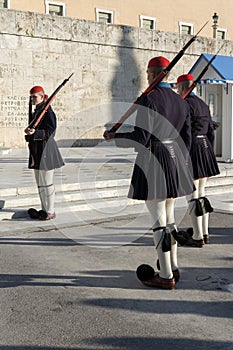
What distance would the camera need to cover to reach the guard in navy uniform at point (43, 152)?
6.82m

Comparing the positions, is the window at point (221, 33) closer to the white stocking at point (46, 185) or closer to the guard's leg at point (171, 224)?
the white stocking at point (46, 185)

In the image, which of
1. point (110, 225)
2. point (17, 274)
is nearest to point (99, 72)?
point (110, 225)

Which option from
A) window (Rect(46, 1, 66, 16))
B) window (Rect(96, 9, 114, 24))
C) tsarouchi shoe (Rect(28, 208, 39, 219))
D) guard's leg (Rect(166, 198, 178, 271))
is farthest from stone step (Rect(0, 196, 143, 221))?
window (Rect(96, 9, 114, 24))

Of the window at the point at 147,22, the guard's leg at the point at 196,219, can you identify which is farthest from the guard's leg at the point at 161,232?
the window at the point at 147,22

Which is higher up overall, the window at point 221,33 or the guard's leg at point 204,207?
the window at point 221,33

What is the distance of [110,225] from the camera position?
279 inches

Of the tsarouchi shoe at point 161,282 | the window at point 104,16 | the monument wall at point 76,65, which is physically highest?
the window at point 104,16

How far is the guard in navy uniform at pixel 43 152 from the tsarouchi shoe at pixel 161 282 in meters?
3.03

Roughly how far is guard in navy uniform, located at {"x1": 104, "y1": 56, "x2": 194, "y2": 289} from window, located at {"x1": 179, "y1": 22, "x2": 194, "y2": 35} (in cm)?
2942

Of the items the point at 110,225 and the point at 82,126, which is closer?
the point at 110,225

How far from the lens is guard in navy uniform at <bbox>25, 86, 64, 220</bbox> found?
6.82 metres

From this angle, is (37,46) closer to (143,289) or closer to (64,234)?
(64,234)

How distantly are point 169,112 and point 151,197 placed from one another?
74 cm

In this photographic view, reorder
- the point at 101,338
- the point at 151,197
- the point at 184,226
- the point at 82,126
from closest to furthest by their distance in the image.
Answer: the point at 101,338 < the point at 151,197 < the point at 184,226 < the point at 82,126
